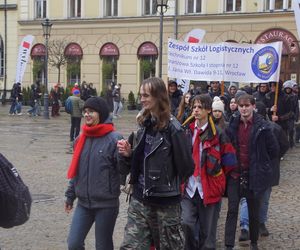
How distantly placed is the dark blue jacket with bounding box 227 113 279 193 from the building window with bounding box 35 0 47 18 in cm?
3677

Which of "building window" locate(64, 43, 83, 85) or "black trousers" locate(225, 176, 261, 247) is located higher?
"building window" locate(64, 43, 83, 85)

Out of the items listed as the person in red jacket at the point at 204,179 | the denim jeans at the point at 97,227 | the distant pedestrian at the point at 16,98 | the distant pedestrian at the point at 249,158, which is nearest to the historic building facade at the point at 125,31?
the distant pedestrian at the point at 16,98

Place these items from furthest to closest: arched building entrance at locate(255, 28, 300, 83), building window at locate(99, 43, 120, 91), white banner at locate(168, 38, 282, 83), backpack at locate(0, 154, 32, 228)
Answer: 1. building window at locate(99, 43, 120, 91)
2. arched building entrance at locate(255, 28, 300, 83)
3. white banner at locate(168, 38, 282, 83)
4. backpack at locate(0, 154, 32, 228)

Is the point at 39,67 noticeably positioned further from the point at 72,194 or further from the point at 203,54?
the point at 72,194

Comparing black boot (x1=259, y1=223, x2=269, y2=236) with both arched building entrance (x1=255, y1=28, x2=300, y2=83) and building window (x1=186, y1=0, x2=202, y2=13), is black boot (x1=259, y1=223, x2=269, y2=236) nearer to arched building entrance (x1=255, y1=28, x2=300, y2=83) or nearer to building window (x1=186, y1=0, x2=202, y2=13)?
arched building entrance (x1=255, y1=28, x2=300, y2=83)

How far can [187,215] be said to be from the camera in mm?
6035

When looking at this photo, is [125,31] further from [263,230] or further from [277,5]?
[263,230]

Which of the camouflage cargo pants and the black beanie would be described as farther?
the black beanie

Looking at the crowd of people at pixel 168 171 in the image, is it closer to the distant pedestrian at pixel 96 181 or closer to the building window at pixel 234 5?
the distant pedestrian at pixel 96 181

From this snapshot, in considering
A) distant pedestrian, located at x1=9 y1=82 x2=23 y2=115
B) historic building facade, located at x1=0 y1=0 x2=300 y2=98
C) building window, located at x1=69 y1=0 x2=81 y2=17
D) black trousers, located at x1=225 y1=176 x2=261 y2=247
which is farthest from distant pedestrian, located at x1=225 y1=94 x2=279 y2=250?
building window, located at x1=69 y1=0 x2=81 y2=17

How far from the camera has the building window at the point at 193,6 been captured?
1450 inches

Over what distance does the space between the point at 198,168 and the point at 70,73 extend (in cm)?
3497

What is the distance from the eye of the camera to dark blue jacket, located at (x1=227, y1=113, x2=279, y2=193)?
21.4 feet

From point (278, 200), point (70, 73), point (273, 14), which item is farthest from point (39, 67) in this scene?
point (278, 200)
